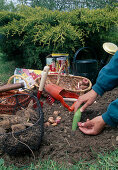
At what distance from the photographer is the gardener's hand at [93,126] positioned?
1.63 meters

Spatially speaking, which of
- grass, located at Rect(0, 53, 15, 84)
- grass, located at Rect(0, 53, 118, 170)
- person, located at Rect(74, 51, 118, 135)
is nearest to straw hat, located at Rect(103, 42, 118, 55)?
person, located at Rect(74, 51, 118, 135)

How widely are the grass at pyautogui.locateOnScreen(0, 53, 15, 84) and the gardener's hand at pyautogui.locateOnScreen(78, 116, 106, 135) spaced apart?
2582mm

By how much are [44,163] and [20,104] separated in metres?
0.90

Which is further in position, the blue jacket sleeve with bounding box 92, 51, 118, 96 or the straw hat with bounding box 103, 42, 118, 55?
the straw hat with bounding box 103, 42, 118, 55

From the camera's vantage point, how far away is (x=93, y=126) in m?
1.77

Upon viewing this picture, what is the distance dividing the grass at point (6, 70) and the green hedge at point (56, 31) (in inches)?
20.2

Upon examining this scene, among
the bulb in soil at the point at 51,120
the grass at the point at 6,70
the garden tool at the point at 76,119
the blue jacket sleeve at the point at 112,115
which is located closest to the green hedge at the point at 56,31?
the grass at the point at 6,70

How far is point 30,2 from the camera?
5383 mm

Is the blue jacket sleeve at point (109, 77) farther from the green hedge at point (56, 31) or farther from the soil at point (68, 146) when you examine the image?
the green hedge at point (56, 31)

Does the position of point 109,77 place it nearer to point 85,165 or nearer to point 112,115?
point 112,115

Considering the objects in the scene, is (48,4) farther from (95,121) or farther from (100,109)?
(95,121)

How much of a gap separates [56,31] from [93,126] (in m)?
2.08

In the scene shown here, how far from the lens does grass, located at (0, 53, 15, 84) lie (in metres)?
4.07

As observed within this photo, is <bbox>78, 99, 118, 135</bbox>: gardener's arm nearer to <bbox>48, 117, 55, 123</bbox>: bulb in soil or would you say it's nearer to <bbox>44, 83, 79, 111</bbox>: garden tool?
<bbox>48, 117, 55, 123</bbox>: bulb in soil
